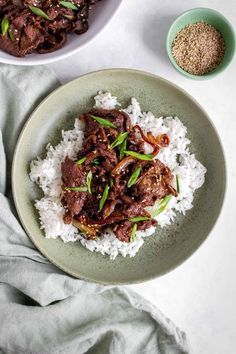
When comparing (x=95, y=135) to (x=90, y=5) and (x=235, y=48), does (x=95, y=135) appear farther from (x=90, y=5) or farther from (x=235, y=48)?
(x=235, y=48)

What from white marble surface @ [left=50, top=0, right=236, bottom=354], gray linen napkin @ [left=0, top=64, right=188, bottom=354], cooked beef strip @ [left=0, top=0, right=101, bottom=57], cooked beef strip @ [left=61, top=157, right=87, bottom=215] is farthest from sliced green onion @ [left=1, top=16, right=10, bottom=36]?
cooked beef strip @ [left=61, top=157, right=87, bottom=215]

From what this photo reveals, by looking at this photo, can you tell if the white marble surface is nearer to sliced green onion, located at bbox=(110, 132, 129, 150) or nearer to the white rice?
the white rice

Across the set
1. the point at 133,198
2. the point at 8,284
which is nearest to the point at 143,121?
the point at 133,198

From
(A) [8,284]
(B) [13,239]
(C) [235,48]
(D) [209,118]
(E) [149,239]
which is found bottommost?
(A) [8,284]

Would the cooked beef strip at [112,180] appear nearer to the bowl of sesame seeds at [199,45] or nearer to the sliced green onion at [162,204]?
the sliced green onion at [162,204]

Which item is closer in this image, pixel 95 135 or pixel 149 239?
pixel 95 135

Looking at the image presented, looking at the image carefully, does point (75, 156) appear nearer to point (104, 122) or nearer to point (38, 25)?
point (104, 122)
